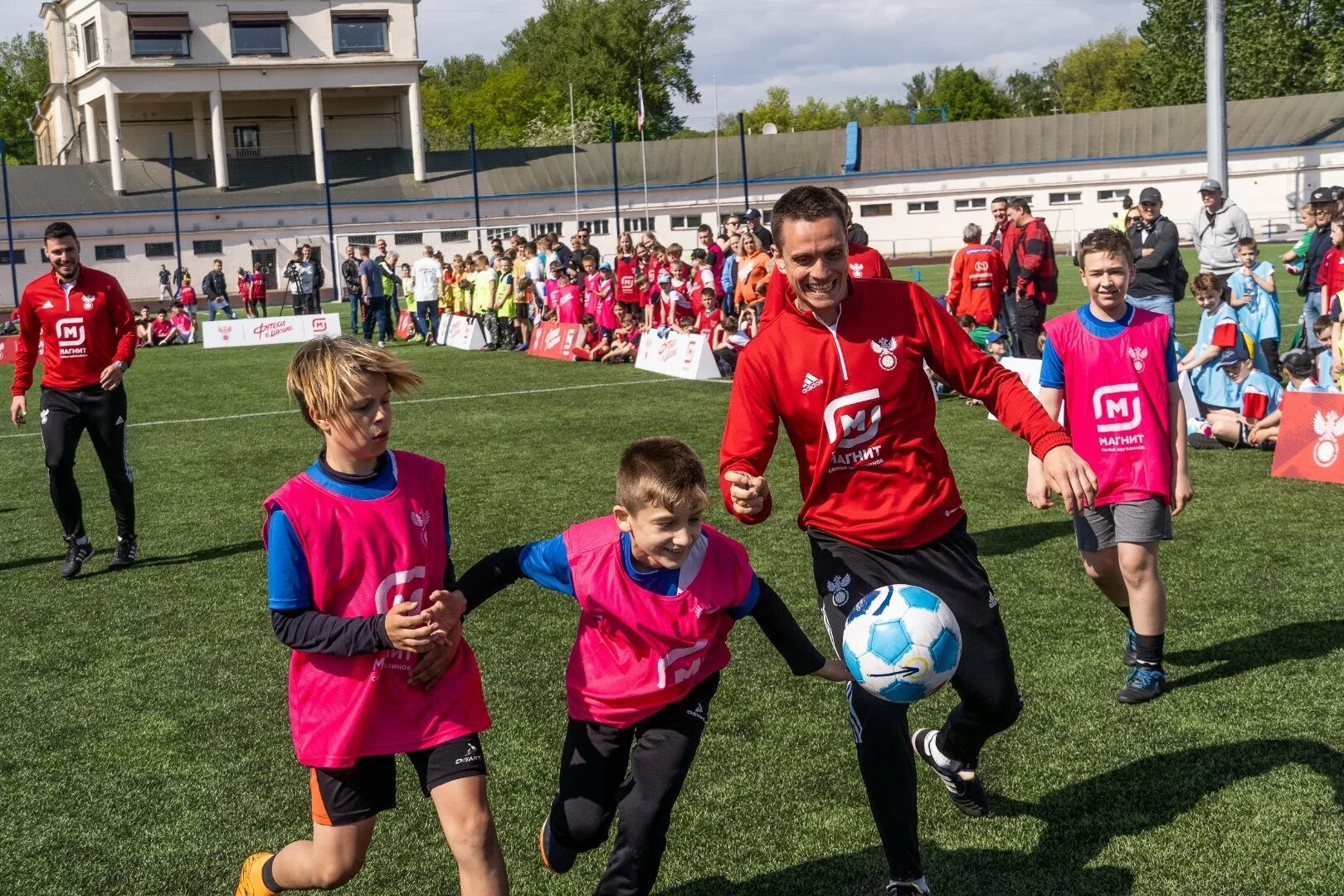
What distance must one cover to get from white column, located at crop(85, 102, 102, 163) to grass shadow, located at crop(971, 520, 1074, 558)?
61222 millimetres

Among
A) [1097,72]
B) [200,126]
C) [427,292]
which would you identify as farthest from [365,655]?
[1097,72]

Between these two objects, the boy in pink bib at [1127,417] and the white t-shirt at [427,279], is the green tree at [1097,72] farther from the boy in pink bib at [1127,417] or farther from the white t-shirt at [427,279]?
the boy in pink bib at [1127,417]

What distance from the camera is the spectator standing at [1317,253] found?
13.3 meters

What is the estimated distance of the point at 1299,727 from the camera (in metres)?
5.37

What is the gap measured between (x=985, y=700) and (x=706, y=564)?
1.07m

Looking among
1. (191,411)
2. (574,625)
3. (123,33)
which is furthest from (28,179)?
(574,625)

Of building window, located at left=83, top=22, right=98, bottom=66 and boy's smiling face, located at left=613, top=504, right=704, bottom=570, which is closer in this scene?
boy's smiling face, located at left=613, top=504, right=704, bottom=570

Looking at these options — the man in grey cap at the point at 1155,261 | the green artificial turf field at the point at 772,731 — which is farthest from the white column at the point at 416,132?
the green artificial turf field at the point at 772,731

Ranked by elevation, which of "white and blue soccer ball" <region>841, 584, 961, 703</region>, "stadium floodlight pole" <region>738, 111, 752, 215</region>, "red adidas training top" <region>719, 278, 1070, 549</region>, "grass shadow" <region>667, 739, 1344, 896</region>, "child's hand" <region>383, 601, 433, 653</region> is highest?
"stadium floodlight pole" <region>738, 111, 752, 215</region>

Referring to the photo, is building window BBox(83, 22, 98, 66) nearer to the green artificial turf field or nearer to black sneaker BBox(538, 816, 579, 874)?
the green artificial turf field

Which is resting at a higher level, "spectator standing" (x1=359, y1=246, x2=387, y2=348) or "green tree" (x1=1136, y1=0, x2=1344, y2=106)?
"green tree" (x1=1136, y1=0, x2=1344, y2=106)

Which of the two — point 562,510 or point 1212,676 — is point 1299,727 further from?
point 562,510

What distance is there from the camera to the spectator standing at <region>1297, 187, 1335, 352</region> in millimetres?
13305

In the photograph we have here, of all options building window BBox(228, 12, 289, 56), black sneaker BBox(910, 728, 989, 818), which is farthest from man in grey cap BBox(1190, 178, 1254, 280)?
building window BBox(228, 12, 289, 56)
